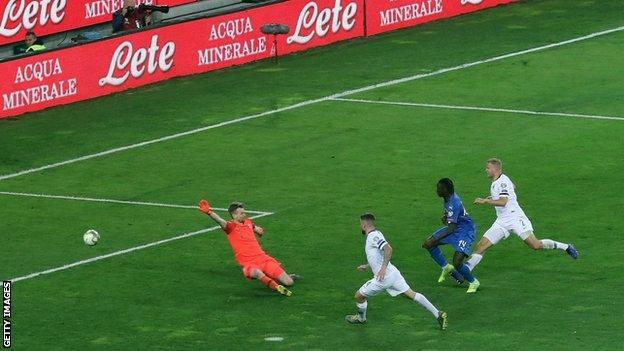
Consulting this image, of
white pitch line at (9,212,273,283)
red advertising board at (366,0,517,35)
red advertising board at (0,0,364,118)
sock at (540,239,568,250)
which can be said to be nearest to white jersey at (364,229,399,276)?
sock at (540,239,568,250)

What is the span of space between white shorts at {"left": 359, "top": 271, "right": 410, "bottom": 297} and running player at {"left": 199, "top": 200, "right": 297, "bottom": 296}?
260 cm

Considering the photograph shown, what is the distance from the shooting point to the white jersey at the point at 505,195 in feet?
93.2

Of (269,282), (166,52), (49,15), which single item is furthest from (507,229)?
(49,15)

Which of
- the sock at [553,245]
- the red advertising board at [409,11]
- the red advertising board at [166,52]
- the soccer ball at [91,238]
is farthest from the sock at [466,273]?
the red advertising board at [409,11]

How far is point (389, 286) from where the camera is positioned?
85.9 feet

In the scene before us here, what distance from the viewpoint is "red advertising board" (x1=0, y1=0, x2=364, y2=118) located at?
41.1 meters

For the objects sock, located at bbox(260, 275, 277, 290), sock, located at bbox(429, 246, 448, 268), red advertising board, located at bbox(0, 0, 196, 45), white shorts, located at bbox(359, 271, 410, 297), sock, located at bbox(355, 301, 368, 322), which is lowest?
sock, located at bbox(355, 301, 368, 322)

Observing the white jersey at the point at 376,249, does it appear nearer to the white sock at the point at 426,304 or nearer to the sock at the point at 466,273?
the white sock at the point at 426,304

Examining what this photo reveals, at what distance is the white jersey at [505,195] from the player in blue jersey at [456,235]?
2.00 feet

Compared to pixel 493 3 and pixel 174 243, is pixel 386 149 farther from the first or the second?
pixel 493 3

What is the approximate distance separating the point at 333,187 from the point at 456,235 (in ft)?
22.9

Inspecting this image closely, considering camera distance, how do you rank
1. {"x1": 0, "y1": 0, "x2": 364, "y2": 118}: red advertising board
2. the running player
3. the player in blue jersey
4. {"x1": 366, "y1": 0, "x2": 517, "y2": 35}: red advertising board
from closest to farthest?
1. the player in blue jersey
2. the running player
3. {"x1": 0, "y1": 0, "x2": 364, "y2": 118}: red advertising board
4. {"x1": 366, "y1": 0, "x2": 517, "y2": 35}: red advertising board

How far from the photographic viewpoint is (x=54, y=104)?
41969 mm

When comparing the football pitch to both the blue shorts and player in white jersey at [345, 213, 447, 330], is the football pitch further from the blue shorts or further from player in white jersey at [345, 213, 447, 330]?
the blue shorts
